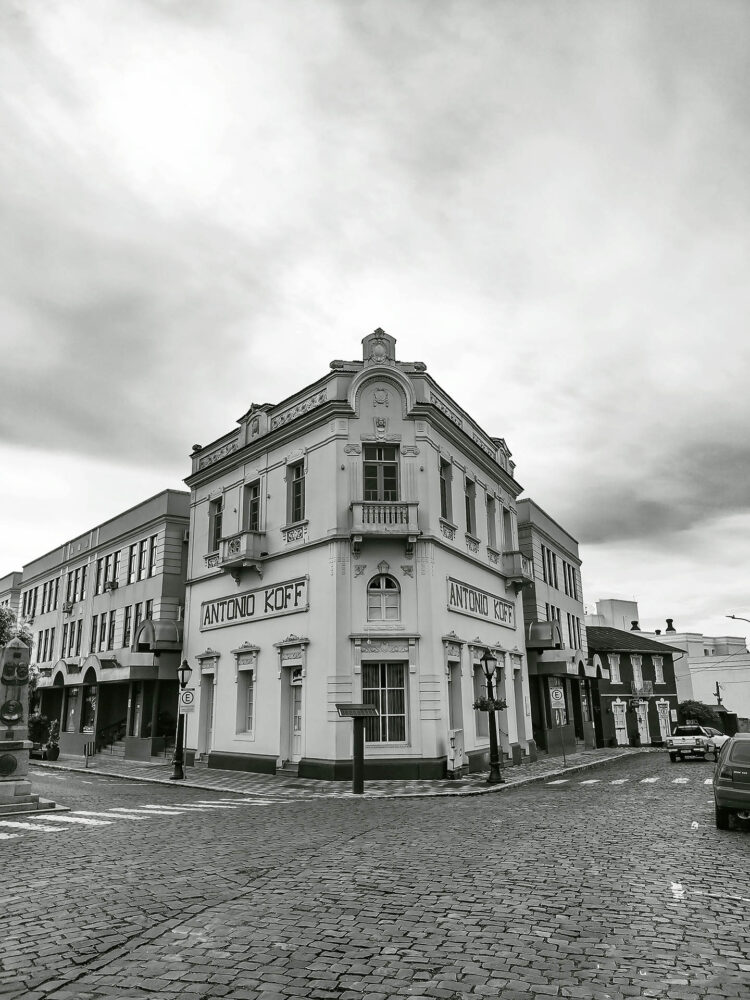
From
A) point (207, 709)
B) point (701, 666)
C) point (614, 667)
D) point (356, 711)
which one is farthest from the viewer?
point (701, 666)

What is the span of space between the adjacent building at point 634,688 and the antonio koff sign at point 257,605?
28023mm

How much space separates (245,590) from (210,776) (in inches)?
248

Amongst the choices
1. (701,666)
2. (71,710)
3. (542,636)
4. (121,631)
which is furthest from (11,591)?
(701,666)

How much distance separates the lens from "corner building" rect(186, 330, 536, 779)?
2200 cm

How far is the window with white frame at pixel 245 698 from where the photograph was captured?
25.5 m

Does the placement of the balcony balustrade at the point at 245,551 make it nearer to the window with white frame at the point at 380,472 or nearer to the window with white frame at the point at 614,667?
the window with white frame at the point at 380,472

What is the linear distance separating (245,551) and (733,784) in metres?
17.2

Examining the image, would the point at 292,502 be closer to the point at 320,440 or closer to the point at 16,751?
the point at 320,440

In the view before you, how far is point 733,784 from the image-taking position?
12227 millimetres

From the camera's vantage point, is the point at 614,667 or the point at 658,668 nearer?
the point at 614,667

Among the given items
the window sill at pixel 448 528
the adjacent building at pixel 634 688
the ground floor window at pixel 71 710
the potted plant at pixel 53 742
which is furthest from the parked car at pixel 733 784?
the adjacent building at pixel 634 688

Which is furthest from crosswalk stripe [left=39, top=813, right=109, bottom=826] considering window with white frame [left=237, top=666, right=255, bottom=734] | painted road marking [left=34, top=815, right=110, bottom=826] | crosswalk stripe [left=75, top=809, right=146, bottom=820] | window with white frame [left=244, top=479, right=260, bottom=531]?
window with white frame [left=244, top=479, right=260, bottom=531]

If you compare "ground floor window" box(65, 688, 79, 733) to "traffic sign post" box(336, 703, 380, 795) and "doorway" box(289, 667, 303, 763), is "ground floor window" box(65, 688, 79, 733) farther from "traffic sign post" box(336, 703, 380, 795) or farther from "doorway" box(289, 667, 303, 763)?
"traffic sign post" box(336, 703, 380, 795)

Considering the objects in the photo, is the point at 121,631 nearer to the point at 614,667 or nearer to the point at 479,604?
the point at 479,604
